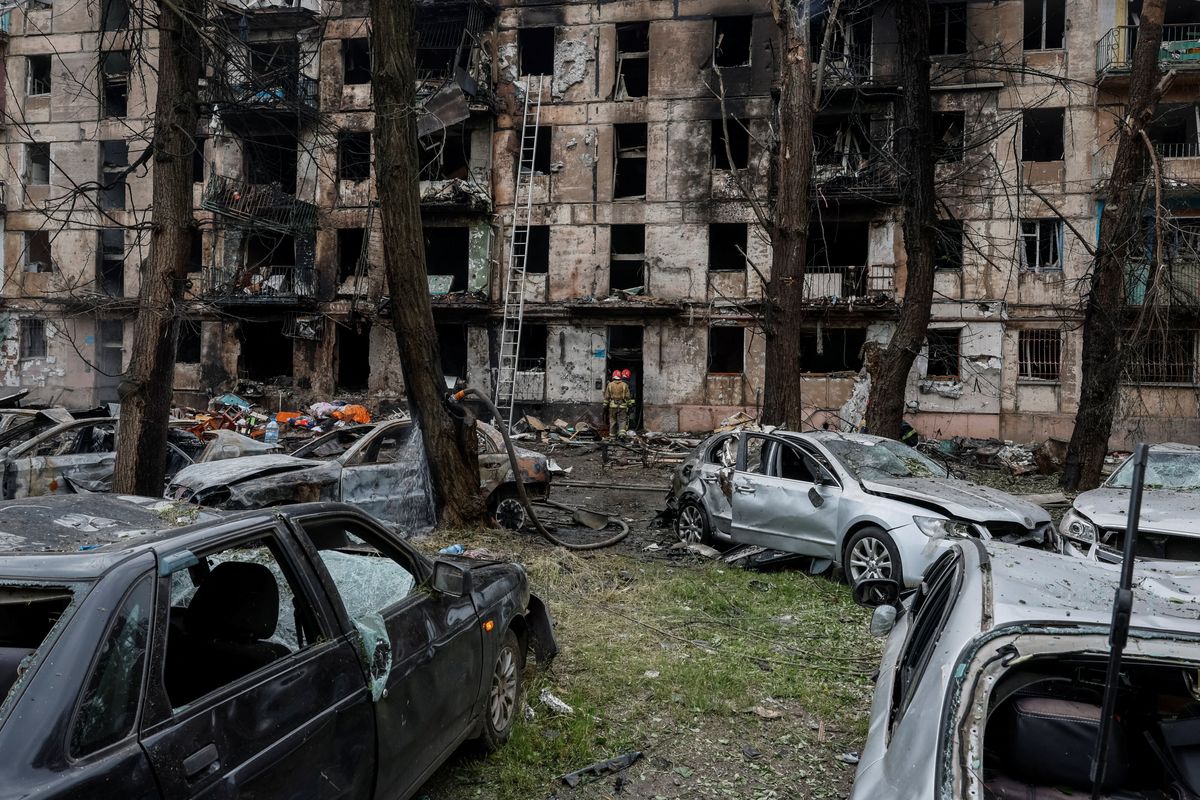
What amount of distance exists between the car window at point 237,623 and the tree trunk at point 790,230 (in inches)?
A: 406

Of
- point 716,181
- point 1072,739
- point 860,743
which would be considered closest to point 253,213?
point 716,181

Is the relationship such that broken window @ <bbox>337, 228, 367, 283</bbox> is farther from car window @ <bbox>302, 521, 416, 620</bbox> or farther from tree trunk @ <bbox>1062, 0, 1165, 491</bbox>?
car window @ <bbox>302, 521, 416, 620</bbox>

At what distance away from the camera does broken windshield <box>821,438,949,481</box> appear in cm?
859

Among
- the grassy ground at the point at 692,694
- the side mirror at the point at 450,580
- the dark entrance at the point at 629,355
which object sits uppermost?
the dark entrance at the point at 629,355

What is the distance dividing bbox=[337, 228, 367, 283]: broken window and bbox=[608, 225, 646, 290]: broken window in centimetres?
859

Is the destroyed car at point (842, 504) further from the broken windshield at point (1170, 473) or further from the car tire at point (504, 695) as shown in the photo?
the car tire at point (504, 695)

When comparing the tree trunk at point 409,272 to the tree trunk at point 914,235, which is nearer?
the tree trunk at point 409,272

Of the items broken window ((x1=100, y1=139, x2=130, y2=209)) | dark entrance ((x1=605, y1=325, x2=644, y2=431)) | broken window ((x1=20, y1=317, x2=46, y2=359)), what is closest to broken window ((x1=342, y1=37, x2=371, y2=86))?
broken window ((x1=100, y1=139, x2=130, y2=209))

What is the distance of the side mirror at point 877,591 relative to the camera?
4152 mm

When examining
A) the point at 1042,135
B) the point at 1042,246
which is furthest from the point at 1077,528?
the point at 1042,135

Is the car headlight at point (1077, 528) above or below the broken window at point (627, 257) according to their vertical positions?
below

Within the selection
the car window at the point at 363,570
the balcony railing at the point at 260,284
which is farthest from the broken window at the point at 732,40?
the car window at the point at 363,570

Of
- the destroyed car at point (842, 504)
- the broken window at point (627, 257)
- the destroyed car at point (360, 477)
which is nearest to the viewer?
the destroyed car at point (842, 504)

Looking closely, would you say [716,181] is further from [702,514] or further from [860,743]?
[860,743]
